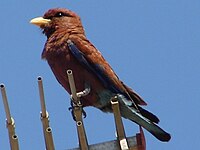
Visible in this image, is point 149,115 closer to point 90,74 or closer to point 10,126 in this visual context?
point 90,74

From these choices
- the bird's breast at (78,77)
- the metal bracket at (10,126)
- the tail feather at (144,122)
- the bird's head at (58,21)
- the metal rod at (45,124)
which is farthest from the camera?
the bird's head at (58,21)

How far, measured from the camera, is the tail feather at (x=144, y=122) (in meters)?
5.96

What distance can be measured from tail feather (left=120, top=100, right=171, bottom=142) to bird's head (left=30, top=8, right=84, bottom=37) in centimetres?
124

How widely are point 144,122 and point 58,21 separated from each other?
1.73m

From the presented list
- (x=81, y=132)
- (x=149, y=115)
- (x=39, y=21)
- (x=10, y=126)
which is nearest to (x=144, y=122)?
(x=149, y=115)

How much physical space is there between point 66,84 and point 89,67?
303 mm

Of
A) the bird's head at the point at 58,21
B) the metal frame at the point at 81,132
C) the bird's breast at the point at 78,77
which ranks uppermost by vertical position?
the bird's head at the point at 58,21

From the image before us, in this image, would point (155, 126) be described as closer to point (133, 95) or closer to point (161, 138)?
point (161, 138)

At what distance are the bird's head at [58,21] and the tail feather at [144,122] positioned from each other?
124 centimetres

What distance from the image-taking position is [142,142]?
16.5 feet

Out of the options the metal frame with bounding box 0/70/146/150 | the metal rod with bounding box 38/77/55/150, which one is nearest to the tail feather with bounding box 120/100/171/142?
the metal frame with bounding box 0/70/146/150

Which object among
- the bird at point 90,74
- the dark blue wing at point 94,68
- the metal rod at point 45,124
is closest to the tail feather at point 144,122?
the bird at point 90,74

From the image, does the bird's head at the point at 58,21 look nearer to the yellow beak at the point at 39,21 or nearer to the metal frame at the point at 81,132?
the yellow beak at the point at 39,21

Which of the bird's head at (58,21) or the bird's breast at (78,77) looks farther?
the bird's head at (58,21)
